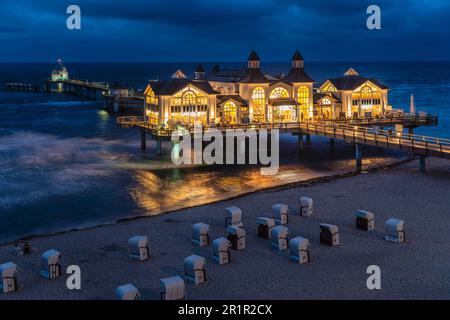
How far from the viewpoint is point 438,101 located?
95.1m

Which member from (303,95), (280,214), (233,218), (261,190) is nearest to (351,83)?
(303,95)

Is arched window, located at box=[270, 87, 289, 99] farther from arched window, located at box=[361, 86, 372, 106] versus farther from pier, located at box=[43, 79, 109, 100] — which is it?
pier, located at box=[43, 79, 109, 100]

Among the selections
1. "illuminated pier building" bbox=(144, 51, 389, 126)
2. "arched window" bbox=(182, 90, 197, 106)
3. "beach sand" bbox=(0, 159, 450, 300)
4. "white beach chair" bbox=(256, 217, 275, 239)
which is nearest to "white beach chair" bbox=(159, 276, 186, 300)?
"beach sand" bbox=(0, 159, 450, 300)


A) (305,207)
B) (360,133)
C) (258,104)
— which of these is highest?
(258,104)

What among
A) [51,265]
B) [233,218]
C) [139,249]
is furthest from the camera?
[233,218]

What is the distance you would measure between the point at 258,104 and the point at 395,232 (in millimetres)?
30234

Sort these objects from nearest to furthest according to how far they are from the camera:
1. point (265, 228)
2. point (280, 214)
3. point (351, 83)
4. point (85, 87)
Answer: point (265, 228)
point (280, 214)
point (351, 83)
point (85, 87)

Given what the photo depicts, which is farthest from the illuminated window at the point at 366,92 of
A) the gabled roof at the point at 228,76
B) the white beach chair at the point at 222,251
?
the white beach chair at the point at 222,251

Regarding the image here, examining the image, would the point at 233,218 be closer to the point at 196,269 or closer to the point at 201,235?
the point at 201,235

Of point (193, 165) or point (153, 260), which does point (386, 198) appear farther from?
point (193, 165)

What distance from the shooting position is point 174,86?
47.0m

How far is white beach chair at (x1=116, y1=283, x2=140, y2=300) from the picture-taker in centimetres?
1625

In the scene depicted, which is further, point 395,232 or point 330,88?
point 330,88
